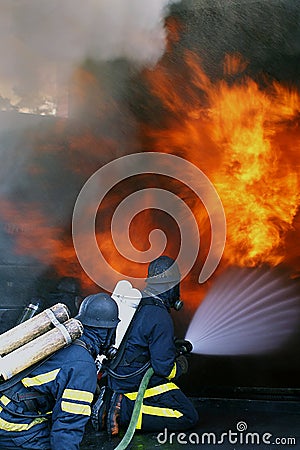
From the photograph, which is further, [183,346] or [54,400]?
[183,346]

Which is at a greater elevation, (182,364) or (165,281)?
(165,281)

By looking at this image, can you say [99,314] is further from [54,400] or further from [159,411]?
[159,411]

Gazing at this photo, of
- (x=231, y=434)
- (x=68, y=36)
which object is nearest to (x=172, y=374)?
(x=231, y=434)

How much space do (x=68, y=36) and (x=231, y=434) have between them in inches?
174

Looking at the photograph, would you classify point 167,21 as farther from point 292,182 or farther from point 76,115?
point 292,182

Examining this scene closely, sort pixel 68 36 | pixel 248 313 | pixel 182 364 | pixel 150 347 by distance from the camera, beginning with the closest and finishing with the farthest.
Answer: pixel 150 347 < pixel 182 364 < pixel 68 36 < pixel 248 313

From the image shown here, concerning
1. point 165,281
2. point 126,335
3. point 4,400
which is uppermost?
point 165,281

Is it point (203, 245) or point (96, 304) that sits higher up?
point (203, 245)

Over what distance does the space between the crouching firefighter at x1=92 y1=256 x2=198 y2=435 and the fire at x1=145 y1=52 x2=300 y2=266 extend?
2.20 meters

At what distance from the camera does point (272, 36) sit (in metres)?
6.68

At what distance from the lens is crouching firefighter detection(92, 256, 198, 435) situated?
5223mm

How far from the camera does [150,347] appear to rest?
206 inches

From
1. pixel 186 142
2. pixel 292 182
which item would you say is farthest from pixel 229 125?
pixel 292 182

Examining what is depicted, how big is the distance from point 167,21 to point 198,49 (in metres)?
0.48
